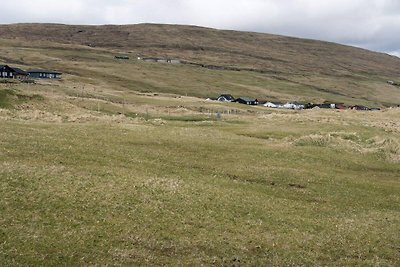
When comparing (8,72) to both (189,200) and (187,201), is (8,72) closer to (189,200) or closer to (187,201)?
(189,200)

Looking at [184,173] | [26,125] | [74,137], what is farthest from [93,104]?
[184,173]

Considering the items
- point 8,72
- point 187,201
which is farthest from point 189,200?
point 8,72

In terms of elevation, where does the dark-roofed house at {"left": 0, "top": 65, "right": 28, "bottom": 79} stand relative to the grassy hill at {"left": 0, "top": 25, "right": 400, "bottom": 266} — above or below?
above

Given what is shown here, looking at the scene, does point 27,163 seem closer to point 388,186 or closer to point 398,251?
point 398,251

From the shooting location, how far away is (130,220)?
28.9m

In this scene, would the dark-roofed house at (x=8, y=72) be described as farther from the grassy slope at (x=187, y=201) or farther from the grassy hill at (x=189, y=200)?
the grassy slope at (x=187, y=201)

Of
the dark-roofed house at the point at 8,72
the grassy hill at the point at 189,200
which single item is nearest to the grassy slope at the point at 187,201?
the grassy hill at the point at 189,200

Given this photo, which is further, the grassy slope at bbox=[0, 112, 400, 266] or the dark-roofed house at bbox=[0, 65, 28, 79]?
the dark-roofed house at bbox=[0, 65, 28, 79]

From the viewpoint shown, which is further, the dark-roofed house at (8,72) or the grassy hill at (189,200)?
the dark-roofed house at (8,72)

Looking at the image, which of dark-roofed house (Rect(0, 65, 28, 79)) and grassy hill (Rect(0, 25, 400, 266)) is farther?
dark-roofed house (Rect(0, 65, 28, 79))

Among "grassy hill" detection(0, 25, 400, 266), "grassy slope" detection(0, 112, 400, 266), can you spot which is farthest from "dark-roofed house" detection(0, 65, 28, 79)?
"grassy slope" detection(0, 112, 400, 266)

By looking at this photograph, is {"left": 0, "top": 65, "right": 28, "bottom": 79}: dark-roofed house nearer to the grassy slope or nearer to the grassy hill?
the grassy hill

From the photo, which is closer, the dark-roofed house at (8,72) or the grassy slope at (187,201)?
the grassy slope at (187,201)

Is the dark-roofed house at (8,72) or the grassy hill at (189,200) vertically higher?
the dark-roofed house at (8,72)
